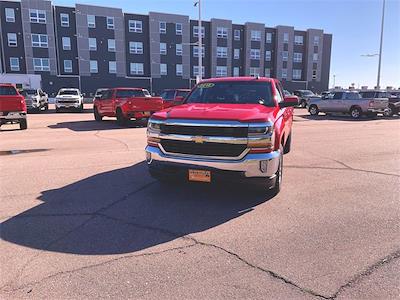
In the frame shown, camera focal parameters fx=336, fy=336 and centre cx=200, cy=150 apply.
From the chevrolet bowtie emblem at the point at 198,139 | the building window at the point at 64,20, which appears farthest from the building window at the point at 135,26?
the chevrolet bowtie emblem at the point at 198,139

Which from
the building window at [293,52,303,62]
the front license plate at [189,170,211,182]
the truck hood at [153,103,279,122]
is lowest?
the front license plate at [189,170,211,182]

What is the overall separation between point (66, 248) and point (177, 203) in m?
1.85

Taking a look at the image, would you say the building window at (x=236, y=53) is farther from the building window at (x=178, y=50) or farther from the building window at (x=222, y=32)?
the building window at (x=178, y=50)

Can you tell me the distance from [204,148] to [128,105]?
1146cm

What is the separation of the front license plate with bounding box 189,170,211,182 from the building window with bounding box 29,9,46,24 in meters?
53.1

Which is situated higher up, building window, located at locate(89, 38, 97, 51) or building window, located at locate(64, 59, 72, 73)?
building window, located at locate(89, 38, 97, 51)

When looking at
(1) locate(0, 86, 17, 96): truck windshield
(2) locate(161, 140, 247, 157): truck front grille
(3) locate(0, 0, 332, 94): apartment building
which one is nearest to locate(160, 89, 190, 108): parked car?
(1) locate(0, 86, 17, 96): truck windshield

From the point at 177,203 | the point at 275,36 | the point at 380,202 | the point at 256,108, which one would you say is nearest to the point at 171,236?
the point at 177,203

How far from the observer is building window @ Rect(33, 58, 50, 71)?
4962 cm

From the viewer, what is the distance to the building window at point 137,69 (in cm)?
5522

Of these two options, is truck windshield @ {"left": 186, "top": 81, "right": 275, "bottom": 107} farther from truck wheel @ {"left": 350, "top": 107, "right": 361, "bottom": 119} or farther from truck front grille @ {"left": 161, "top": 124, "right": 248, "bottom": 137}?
truck wheel @ {"left": 350, "top": 107, "right": 361, "bottom": 119}

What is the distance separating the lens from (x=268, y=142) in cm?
479

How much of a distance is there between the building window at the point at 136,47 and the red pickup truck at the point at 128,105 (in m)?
39.2

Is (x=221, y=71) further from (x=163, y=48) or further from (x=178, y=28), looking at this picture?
(x=163, y=48)
